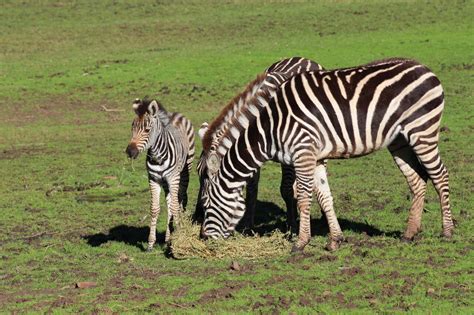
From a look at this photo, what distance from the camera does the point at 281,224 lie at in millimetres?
14578

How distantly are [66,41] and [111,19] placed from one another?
359cm

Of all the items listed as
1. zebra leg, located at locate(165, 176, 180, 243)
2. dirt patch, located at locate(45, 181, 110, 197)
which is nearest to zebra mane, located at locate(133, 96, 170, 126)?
zebra leg, located at locate(165, 176, 180, 243)

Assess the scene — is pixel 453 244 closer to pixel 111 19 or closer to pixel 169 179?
pixel 169 179

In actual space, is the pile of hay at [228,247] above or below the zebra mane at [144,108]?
below

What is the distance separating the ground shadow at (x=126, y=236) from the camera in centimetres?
1381

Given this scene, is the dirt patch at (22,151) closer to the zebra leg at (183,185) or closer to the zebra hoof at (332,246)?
the zebra leg at (183,185)

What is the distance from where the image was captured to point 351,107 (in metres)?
11.9

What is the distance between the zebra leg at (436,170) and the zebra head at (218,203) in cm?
238

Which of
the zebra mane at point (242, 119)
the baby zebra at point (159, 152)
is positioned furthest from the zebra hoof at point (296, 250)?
the baby zebra at point (159, 152)

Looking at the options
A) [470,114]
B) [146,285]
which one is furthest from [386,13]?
[146,285]

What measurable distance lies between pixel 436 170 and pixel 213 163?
2.91m

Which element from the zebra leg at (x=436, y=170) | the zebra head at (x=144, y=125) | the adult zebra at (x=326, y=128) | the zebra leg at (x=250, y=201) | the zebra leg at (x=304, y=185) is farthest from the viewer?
the zebra leg at (x=250, y=201)

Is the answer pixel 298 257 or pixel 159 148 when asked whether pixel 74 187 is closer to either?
pixel 159 148

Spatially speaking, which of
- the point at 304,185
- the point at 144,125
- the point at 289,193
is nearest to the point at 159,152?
the point at 144,125
